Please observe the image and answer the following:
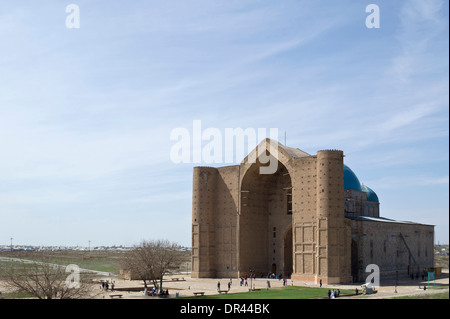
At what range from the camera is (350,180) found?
7256 centimetres

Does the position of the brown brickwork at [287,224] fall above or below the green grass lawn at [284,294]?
above

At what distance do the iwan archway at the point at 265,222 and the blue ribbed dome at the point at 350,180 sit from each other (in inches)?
318

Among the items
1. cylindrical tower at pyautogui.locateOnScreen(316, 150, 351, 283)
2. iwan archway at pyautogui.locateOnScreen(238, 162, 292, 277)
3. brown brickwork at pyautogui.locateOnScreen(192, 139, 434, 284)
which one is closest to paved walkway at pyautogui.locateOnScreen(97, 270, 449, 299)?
cylindrical tower at pyautogui.locateOnScreen(316, 150, 351, 283)

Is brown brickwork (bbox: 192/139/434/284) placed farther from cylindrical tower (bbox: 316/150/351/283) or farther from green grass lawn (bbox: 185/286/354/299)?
green grass lawn (bbox: 185/286/354/299)

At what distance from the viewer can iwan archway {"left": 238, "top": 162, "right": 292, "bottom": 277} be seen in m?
68.4

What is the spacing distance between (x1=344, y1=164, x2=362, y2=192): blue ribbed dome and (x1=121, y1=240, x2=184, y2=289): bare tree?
84.0 feet

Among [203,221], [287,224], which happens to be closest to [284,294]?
[287,224]

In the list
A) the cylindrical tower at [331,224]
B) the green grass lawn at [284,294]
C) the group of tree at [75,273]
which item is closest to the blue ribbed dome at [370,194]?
the cylindrical tower at [331,224]

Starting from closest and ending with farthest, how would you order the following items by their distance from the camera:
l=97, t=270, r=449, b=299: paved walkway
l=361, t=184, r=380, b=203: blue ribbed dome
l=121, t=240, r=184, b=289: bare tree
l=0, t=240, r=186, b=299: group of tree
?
l=0, t=240, r=186, b=299: group of tree < l=97, t=270, r=449, b=299: paved walkway < l=121, t=240, r=184, b=289: bare tree < l=361, t=184, r=380, b=203: blue ribbed dome

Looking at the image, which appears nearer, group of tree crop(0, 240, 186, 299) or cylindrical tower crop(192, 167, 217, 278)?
group of tree crop(0, 240, 186, 299)

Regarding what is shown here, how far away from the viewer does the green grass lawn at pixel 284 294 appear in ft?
151

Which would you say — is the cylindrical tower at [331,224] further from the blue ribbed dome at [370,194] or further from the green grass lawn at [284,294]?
the blue ribbed dome at [370,194]

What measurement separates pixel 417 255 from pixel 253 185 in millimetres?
23920

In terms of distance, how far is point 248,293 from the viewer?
50.0 meters
